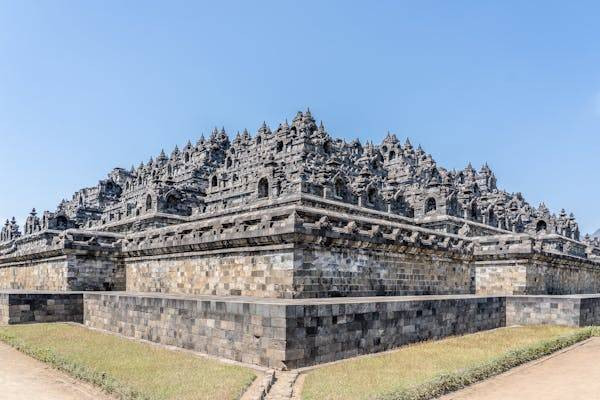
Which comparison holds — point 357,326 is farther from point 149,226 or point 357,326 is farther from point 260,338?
point 149,226

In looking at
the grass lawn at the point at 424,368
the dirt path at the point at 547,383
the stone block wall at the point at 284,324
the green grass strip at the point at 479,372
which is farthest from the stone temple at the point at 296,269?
the dirt path at the point at 547,383

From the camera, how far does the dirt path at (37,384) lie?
32.0ft

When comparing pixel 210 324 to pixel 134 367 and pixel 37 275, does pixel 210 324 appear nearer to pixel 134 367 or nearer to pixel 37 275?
pixel 134 367

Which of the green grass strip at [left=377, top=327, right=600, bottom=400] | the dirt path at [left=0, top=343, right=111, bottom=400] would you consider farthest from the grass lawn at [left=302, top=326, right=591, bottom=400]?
the dirt path at [left=0, top=343, right=111, bottom=400]

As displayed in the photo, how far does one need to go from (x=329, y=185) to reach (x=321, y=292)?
14.6 metres

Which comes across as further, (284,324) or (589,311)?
(589,311)

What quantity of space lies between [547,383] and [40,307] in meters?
19.3

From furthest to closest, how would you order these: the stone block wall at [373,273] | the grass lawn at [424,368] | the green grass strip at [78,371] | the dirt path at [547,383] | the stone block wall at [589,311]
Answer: the stone block wall at [589,311]
the stone block wall at [373,273]
the dirt path at [547,383]
the grass lawn at [424,368]
the green grass strip at [78,371]

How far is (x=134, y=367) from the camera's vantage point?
1127cm

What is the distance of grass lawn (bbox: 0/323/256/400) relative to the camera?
914 centimetres

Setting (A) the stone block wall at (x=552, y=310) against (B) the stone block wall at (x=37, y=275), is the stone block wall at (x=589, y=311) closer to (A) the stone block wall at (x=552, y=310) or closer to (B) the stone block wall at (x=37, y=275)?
(A) the stone block wall at (x=552, y=310)

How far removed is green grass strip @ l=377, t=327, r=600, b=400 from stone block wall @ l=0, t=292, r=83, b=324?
1702cm

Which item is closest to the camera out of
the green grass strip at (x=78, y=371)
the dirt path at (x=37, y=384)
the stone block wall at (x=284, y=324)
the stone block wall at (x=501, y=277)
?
the green grass strip at (x=78, y=371)

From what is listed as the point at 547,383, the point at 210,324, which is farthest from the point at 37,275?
the point at 547,383
